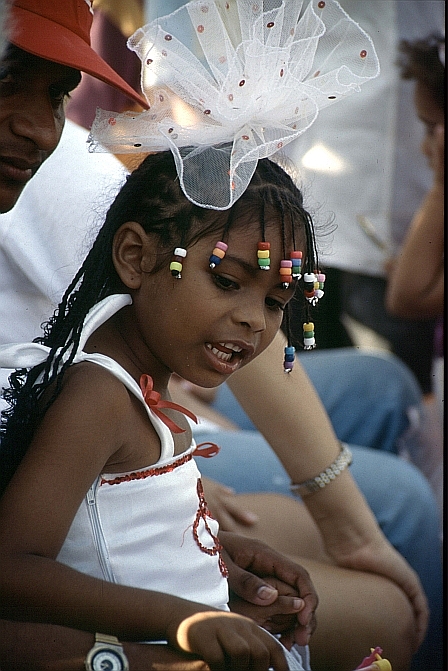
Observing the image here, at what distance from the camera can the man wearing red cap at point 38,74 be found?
89 centimetres

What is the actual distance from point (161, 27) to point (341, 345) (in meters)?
2.78

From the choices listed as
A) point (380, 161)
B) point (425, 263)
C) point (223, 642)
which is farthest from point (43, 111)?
point (380, 161)

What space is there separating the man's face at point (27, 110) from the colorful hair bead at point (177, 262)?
0.63ft

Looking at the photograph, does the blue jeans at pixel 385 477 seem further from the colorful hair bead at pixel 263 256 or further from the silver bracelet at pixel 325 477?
the colorful hair bead at pixel 263 256

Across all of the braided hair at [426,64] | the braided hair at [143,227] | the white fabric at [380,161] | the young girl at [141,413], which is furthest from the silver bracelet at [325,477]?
the braided hair at [426,64]

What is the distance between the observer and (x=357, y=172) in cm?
278

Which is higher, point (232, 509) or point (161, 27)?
point (161, 27)

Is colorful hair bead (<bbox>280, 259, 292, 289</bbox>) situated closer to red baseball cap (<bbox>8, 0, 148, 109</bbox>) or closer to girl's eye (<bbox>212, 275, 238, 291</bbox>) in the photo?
girl's eye (<bbox>212, 275, 238, 291</bbox>)

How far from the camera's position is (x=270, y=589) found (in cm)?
111

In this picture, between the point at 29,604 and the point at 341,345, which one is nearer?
the point at 29,604

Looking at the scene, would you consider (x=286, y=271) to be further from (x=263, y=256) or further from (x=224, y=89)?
(x=224, y=89)

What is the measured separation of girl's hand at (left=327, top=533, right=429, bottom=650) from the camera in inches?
58.9

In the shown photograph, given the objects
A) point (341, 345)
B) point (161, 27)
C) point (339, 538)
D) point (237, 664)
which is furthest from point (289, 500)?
point (341, 345)

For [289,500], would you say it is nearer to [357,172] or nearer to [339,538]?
[339,538]
